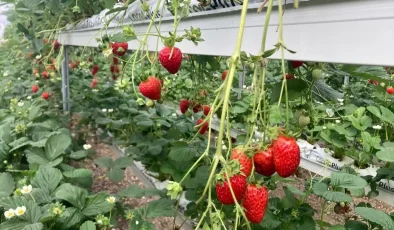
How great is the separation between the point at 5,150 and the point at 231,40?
48.5 inches

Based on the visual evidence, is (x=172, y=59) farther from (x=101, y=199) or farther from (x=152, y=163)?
(x=152, y=163)

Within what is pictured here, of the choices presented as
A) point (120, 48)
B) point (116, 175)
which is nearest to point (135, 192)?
point (116, 175)

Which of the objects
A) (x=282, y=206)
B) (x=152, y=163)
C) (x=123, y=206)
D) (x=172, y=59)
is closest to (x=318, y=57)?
(x=172, y=59)

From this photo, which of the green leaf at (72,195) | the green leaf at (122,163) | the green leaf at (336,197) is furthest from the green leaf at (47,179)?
the green leaf at (336,197)

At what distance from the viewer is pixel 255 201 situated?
0.58 m

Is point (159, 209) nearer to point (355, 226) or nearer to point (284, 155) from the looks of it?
point (355, 226)

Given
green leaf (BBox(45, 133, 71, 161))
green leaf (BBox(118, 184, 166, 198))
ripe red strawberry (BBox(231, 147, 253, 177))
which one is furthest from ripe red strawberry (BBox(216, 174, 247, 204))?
green leaf (BBox(45, 133, 71, 161))

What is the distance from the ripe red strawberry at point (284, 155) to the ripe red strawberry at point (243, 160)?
0.04m

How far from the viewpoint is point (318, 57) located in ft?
2.00

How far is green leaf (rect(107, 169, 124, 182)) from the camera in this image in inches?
63.9

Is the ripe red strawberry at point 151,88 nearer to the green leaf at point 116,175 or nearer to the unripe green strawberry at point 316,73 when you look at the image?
the unripe green strawberry at point 316,73

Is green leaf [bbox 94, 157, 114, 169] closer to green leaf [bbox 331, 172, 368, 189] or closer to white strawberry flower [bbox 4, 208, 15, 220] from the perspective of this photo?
white strawberry flower [bbox 4, 208, 15, 220]

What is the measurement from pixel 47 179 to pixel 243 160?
2.96 feet

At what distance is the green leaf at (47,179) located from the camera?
1254mm
